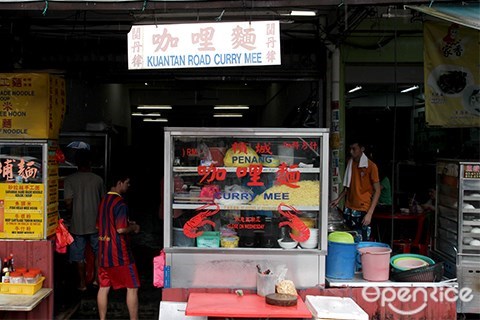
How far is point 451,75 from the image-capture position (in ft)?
21.1

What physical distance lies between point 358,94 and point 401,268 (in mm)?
5318

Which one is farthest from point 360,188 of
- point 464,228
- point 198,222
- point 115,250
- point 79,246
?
point 79,246

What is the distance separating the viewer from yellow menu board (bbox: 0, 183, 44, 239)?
18.2 ft

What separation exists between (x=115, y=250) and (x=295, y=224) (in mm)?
2136

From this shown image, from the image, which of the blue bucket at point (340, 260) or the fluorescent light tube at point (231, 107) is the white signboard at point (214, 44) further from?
the fluorescent light tube at point (231, 107)

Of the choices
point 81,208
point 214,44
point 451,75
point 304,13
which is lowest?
point 81,208

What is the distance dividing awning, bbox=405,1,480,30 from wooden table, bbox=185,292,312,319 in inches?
116

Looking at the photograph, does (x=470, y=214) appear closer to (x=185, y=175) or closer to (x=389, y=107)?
(x=185, y=175)

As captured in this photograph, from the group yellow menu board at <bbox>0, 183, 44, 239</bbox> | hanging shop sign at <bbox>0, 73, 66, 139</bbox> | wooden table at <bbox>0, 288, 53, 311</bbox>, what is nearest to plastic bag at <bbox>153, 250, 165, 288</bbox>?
wooden table at <bbox>0, 288, 53, 311</bbox>

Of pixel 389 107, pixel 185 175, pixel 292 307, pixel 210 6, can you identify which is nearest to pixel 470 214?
pixel 292 307

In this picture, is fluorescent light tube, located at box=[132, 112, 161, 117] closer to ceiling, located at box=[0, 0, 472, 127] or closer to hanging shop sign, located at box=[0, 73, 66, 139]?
ceiling, located at box=[0, 0, 472, 127]

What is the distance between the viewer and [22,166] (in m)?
5.59

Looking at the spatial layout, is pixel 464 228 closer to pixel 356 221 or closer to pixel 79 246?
pixel 356 221

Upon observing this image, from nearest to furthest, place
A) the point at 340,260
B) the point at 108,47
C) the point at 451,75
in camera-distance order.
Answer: the point at 340,260 → the point at 451,75 → the point at 108,47
